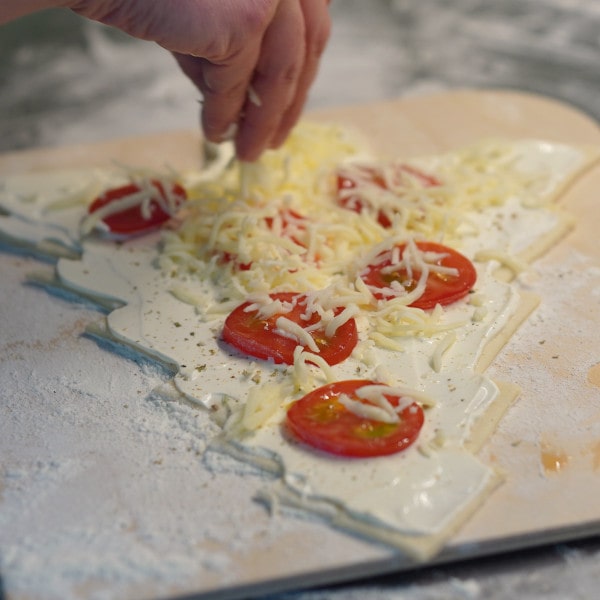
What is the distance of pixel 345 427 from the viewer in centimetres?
174

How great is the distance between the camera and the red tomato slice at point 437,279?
7.04 ft

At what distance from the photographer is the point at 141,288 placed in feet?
7.63

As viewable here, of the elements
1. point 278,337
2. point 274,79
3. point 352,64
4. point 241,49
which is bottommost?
point 352,64

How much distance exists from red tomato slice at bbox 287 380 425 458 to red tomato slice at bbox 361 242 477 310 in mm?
426

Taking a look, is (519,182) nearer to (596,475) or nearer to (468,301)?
(468,301)

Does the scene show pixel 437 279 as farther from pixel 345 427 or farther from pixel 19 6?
pixel 19 6

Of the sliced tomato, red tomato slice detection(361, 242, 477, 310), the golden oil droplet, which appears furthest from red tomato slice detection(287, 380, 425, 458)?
the sliced tomato

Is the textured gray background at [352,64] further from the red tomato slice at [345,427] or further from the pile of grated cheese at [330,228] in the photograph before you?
the red tomato slice at [345,427]

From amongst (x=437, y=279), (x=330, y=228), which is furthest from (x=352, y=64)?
(x=437, y=279)

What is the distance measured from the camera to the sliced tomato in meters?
A: 2.49

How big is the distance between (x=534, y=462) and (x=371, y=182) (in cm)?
112

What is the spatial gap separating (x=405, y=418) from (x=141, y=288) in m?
0.90

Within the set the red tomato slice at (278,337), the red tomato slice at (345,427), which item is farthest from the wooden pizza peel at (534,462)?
the red tomato slice at (278,337)

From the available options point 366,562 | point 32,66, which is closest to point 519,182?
point 366,562
